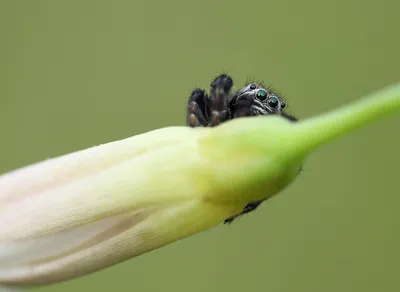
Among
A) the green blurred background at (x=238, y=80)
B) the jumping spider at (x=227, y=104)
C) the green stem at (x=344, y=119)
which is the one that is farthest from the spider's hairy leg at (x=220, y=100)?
the green blurred background at (x=238, y=80)

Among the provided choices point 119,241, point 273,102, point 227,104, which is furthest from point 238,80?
point 119,241

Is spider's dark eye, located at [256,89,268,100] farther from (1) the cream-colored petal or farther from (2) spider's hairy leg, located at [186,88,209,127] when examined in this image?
(1) the cream-colored petal

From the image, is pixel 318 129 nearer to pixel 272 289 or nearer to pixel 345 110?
pixel 345 110

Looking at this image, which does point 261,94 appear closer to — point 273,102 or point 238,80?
point 273,102

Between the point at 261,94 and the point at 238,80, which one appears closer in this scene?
the point at 261,94

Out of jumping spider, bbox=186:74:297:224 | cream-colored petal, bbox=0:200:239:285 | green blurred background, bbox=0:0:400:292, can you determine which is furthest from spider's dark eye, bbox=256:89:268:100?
green blurred background, bbox=0:0:400:292

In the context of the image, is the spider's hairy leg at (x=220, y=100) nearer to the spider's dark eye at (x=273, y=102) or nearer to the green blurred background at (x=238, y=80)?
the spider's dark eye at (x=273, y=102)
